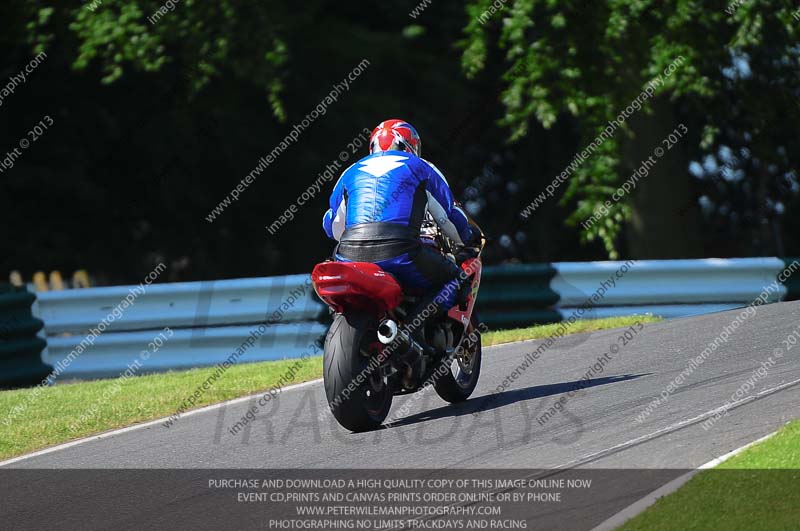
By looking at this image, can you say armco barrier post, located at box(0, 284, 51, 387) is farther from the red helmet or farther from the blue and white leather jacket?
the red helmet

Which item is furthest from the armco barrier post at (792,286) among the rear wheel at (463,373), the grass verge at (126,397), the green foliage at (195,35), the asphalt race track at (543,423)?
the green foliage at (195,35)

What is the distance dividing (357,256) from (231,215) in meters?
15.8

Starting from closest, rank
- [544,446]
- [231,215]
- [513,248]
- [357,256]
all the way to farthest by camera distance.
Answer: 1. [544,446]
2. [357,256]
3. [231,215]
4. [513,248]

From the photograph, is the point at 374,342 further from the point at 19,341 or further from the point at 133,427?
the point at 19,341

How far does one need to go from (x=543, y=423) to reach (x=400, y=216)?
1.55 m

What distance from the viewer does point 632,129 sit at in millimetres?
16062

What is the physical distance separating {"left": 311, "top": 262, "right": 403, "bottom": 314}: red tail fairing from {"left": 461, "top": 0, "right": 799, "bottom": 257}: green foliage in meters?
6.92

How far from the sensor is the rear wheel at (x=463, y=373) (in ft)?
28.5

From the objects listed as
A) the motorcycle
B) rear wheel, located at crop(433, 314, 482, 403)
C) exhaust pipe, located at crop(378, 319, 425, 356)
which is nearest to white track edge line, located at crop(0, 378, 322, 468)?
rear wheel, located at crop(433, 314, 482, 403)

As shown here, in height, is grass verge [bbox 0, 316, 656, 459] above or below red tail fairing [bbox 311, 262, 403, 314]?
below

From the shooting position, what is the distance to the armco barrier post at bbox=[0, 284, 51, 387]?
1301 cm

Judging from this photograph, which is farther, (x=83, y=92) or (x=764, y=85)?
(x=83, y=92)

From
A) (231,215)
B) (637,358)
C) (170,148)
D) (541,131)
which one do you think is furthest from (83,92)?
(637,358)

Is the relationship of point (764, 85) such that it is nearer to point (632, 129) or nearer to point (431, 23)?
point (632, 129)
